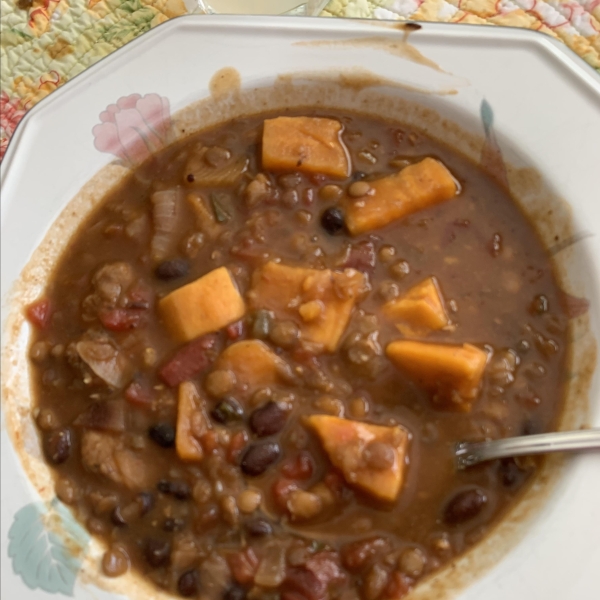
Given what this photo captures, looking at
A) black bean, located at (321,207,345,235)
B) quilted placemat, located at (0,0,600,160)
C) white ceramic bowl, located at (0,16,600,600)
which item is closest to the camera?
white ceramic bowl, located at (0,16,600,600)

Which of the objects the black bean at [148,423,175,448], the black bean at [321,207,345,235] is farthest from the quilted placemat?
the black bean at [148,423,175,448]

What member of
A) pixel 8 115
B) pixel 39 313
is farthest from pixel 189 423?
pixel 8 115

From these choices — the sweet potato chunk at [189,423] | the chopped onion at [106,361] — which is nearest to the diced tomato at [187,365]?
the sweet potato chunk at [189,423]

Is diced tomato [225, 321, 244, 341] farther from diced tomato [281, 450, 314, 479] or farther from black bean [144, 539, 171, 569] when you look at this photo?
black bean [144, 539, 171, 569]

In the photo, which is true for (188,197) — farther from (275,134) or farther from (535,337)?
(535,337)

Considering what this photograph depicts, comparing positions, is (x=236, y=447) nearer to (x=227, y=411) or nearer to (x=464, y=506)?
(x=227, y=411)

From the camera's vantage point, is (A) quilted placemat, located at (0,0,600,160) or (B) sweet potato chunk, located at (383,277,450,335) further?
(A) quilted placemat, located at (0,0,600,160)
